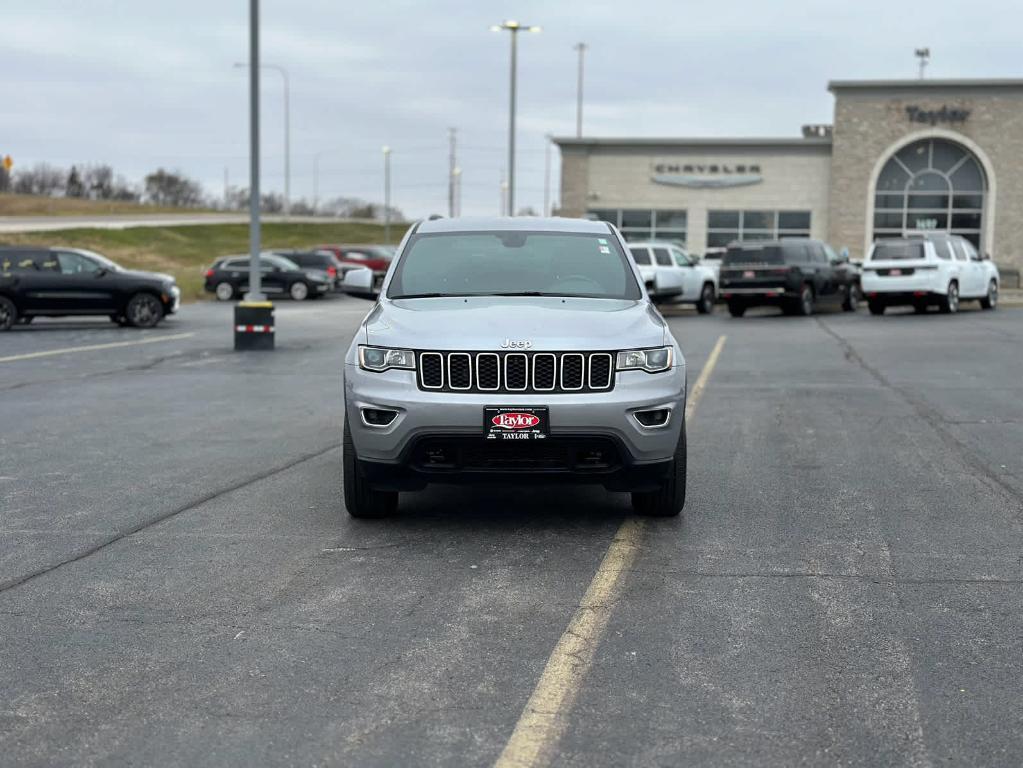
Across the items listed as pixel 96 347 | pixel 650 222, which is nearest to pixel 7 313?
pixel 96 347

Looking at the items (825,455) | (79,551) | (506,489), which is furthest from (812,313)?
(79,551)

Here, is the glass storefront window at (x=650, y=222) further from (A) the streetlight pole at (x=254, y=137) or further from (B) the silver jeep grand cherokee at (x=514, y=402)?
(B) the silver jeep grand cherokee at (x=514, y=402)

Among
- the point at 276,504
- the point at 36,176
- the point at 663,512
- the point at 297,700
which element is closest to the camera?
the point at 297,700

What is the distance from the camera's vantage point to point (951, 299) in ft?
97.0

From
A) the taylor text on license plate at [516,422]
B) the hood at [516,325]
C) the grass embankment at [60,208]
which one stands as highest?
the grass embankment at [60,208]

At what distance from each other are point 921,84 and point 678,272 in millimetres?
26007

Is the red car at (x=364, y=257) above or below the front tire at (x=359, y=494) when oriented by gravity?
above

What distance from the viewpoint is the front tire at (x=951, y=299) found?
2925cm

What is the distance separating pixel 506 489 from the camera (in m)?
8.20

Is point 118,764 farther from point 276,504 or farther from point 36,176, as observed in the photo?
point 36,176

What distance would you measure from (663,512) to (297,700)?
3.36 metres

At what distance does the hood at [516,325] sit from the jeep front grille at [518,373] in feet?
0.18

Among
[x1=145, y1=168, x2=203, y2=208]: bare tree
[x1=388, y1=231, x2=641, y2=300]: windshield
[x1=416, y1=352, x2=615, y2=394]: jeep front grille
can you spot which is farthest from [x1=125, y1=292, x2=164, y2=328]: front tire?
[x1=145, y1=168, x2=203, y2=208]: bare tree

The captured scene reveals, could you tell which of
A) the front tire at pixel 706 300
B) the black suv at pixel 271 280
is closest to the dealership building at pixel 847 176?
the black suv at pixel 271 280
